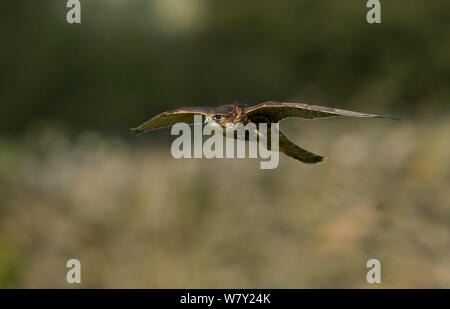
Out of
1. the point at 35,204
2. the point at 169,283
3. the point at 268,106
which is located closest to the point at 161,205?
the point at 169,283

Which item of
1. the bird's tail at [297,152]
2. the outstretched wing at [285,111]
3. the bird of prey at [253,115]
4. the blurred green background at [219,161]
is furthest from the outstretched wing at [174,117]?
the blurred green background at [219,161]

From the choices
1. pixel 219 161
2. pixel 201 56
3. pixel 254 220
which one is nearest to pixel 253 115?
pixel 254 220

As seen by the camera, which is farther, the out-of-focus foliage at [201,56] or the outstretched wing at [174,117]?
the out-of-focus foliage at [201,56]

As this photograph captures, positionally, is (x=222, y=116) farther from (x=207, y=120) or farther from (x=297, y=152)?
(x=297, y=152)

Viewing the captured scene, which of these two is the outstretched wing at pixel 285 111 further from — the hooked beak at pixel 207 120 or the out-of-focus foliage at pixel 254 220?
the out-of-focus foliage at pixel 254 220
